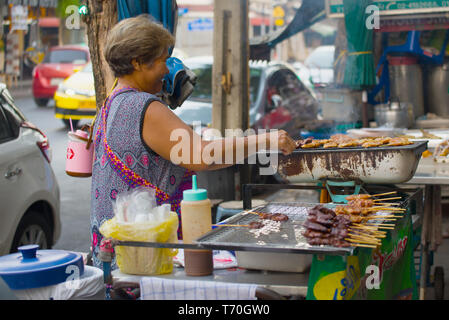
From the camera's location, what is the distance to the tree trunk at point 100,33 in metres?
4.30

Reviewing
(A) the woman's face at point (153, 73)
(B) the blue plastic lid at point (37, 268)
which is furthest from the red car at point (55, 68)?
(B) the blue plastic lid at point (37, 268)

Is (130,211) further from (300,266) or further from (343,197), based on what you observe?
(343,197)

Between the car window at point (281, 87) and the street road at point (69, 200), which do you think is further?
the car window at point (281, 87)

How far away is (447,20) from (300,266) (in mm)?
6914

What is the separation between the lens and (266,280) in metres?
2.26

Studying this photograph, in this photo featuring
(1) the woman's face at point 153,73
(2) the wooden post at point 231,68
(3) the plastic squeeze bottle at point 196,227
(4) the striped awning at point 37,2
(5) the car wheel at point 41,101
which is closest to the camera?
(3) the plastic squeeze bottle at point 196,227

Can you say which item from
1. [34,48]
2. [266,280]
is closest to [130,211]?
[266,280]

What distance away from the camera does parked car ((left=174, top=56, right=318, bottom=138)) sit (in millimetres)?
9117

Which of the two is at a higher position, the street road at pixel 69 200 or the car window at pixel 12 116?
the car window at pixel 12 116

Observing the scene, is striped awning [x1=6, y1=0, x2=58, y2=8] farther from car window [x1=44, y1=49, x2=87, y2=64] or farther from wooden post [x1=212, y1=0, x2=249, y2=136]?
car window [x1=44, y1=49, x2=87, y2=64]

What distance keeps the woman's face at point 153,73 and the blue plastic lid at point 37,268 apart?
87 centimetres

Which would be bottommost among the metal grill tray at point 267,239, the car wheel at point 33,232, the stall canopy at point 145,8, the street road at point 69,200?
the street road at point 69,200

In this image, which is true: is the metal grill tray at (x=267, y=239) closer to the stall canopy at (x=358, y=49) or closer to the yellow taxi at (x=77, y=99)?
the stall canopy at (x=358, y=49)

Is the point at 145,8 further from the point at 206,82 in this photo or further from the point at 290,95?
the point at 290,95
